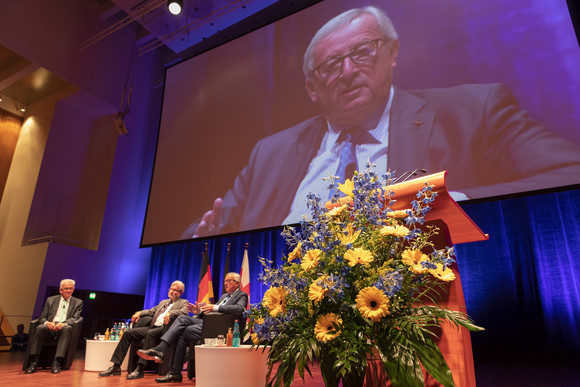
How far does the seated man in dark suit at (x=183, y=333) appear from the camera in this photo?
3.50 metres

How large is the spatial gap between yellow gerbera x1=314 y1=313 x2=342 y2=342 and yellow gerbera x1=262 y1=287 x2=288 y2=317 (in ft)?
0.36

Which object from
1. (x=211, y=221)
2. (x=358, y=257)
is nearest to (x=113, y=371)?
(x=211, y=221)

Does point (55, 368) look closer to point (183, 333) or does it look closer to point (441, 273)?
point (183, 333)

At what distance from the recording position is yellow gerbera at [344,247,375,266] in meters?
1.02

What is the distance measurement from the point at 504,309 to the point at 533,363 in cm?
64

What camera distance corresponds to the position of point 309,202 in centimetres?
119

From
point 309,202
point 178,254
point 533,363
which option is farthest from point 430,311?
point 178,254

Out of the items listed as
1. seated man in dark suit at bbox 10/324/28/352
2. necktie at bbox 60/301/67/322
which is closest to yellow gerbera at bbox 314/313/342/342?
necktie at bbox 60/301/67/322

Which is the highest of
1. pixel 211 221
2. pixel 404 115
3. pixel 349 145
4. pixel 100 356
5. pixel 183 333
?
pixel 404 115

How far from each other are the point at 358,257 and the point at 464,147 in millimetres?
3454

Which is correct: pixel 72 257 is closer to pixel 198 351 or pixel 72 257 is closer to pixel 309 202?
pixel 198 351

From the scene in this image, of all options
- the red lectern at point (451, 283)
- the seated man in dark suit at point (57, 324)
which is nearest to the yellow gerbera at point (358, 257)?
the red lectern at point (451, 283)

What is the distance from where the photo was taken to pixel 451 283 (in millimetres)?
1318

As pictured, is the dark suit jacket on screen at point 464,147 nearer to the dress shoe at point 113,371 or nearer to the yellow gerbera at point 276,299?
the dress shoe at point 113,371
